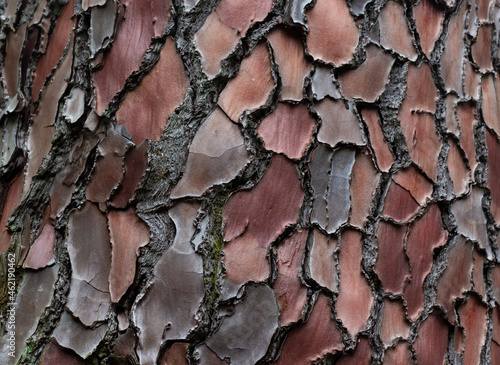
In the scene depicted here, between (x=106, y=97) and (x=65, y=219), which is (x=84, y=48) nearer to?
(x=106, y=97)

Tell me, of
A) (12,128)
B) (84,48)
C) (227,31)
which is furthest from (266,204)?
(12,128)

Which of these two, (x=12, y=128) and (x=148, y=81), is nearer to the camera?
(x=148, y=81)

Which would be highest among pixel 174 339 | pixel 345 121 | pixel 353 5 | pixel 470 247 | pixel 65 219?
pixel 353 5

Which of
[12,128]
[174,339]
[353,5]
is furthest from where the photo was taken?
[12,128]

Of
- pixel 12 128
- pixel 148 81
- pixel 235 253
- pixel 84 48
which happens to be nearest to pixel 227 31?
pixel 148 81

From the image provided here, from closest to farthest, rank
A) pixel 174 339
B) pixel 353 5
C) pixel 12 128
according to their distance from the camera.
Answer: pixel 174 339
pixel 353 5
pixel 12 128

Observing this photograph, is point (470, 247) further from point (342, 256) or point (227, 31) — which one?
point (227, 31)

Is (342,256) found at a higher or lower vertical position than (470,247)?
lower
